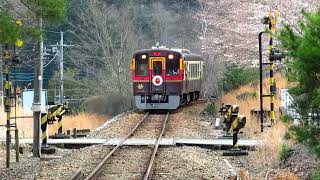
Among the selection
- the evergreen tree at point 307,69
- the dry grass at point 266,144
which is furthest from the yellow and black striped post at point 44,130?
the evergreen tree at point 307,69

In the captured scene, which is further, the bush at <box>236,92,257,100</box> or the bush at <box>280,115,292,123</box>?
the bush at <box>236,92,257,100</box>

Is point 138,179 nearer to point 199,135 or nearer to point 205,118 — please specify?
point 199,135

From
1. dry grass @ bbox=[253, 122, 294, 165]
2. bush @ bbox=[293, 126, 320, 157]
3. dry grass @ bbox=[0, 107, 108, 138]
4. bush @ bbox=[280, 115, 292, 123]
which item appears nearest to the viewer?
bush @ bbox=[293, 126, 320, 157]

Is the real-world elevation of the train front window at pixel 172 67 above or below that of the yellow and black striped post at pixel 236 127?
above

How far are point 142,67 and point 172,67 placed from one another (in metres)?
1.08

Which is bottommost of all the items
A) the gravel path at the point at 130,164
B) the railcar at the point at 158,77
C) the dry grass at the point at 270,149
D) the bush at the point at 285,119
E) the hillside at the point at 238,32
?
the gravel path at the point at 130,164

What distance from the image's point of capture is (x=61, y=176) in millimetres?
9727

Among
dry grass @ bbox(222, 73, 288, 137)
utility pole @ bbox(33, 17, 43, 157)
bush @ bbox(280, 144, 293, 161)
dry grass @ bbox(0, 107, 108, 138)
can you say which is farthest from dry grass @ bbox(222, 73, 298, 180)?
dry grass @ bbox(0, 107, 108, 138)

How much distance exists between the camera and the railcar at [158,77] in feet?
76.0

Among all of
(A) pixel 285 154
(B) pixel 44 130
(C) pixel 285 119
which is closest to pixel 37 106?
(B) pixel 44 130

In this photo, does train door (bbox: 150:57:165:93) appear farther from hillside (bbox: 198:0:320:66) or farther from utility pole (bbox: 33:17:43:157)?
utility pole (bbox: 33:17:43:157)

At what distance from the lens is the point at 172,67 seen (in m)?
23.4

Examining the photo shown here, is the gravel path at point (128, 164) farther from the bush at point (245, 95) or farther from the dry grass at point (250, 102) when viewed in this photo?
the bush at point (245, 95)

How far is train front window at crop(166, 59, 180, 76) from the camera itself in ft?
76.3
